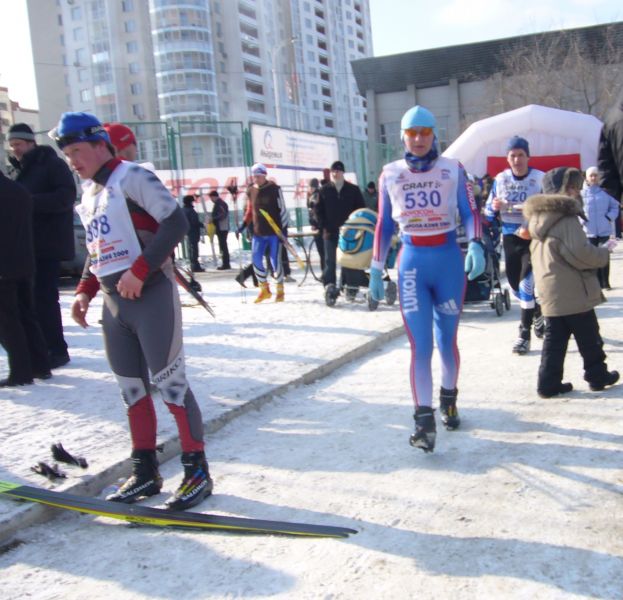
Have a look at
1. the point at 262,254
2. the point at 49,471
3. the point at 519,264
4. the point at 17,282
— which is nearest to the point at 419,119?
the point at 519,264

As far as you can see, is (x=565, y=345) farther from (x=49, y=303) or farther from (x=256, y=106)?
(x=256, y=106)

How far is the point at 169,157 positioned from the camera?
666 inches

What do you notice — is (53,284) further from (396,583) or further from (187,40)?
(187,40)

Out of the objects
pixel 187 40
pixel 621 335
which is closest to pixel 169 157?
pixel 621 335

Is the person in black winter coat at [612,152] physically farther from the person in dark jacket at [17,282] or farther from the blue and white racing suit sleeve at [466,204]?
the person in dark jacket at [17,282]

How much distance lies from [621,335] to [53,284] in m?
5.80

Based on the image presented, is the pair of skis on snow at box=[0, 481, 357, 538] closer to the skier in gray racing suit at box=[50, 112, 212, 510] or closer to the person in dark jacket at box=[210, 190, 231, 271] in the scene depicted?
the skier in gray racing suit at box=[50, 112, 212, 510]

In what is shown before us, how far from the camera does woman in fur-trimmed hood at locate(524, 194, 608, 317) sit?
5098 mm

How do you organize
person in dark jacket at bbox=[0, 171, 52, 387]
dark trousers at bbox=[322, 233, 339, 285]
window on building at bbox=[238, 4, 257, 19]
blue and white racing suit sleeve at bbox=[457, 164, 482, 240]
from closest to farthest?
blue and white racing suit sleeve at bbox=[457, 164, 482, 240]
person in dark jacket at bbox=[0, 171, 52, 387]
dark trousers at bbox=[322, 233, 339, 285]
window on building at bbox=[238, 4, 257, 19]

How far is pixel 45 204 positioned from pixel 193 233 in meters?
9.99

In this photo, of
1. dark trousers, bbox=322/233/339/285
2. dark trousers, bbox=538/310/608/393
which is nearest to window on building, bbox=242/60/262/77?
dark trousers, bbox=322/233/339/285

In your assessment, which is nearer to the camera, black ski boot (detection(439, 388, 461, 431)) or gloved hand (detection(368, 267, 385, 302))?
gloved hand (detection(368, 267, 385, 302))

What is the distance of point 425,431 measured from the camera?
4164 millimetres

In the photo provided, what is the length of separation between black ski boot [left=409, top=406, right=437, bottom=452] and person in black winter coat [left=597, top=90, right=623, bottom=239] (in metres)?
1.64
